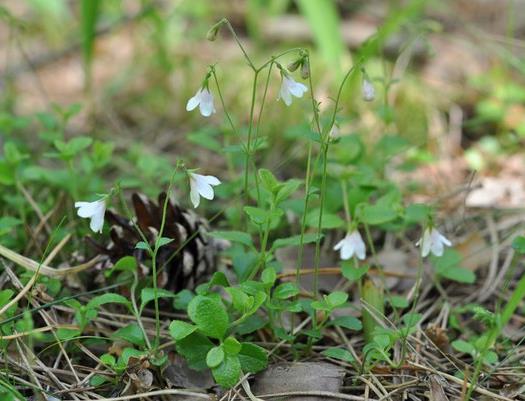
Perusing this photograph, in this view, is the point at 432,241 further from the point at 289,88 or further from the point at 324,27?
the point at 324,27

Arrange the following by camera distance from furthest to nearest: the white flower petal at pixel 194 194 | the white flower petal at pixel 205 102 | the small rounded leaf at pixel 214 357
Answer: the white flower petal at pixel 205 102 < the white flower petal at pixel 194 194 < the small rounded leaf at pixel 214 357

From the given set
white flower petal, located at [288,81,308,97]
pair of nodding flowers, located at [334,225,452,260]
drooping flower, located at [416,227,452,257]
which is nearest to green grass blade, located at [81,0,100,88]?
white flower petal, located at [288,81,308,97]

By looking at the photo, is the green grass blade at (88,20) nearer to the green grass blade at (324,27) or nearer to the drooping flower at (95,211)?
the green grass blade at (324,27)

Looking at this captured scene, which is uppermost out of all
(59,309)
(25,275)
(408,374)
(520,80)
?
(25,275)

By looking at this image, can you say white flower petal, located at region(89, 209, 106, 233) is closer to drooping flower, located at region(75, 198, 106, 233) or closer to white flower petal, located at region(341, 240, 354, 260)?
drooping flower, located at region(75, 198, 106, 233)

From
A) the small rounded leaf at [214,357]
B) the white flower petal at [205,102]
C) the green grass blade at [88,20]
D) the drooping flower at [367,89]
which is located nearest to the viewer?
the small rounded leaf at [214,357]

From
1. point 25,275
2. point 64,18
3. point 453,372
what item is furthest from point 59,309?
point 64,18

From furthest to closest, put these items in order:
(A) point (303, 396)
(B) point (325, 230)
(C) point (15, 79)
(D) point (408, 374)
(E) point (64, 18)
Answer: (E) point (64, 18) < (C) point (15, 79) < (B) point (325, 230) < (D) point (408, 374) < (A) point (303, 396)

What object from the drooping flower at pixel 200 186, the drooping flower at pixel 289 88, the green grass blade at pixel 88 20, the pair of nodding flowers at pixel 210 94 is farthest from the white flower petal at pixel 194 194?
the green grass blade at pixel 88 20

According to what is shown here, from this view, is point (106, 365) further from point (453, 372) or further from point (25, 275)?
point (453, 372)
